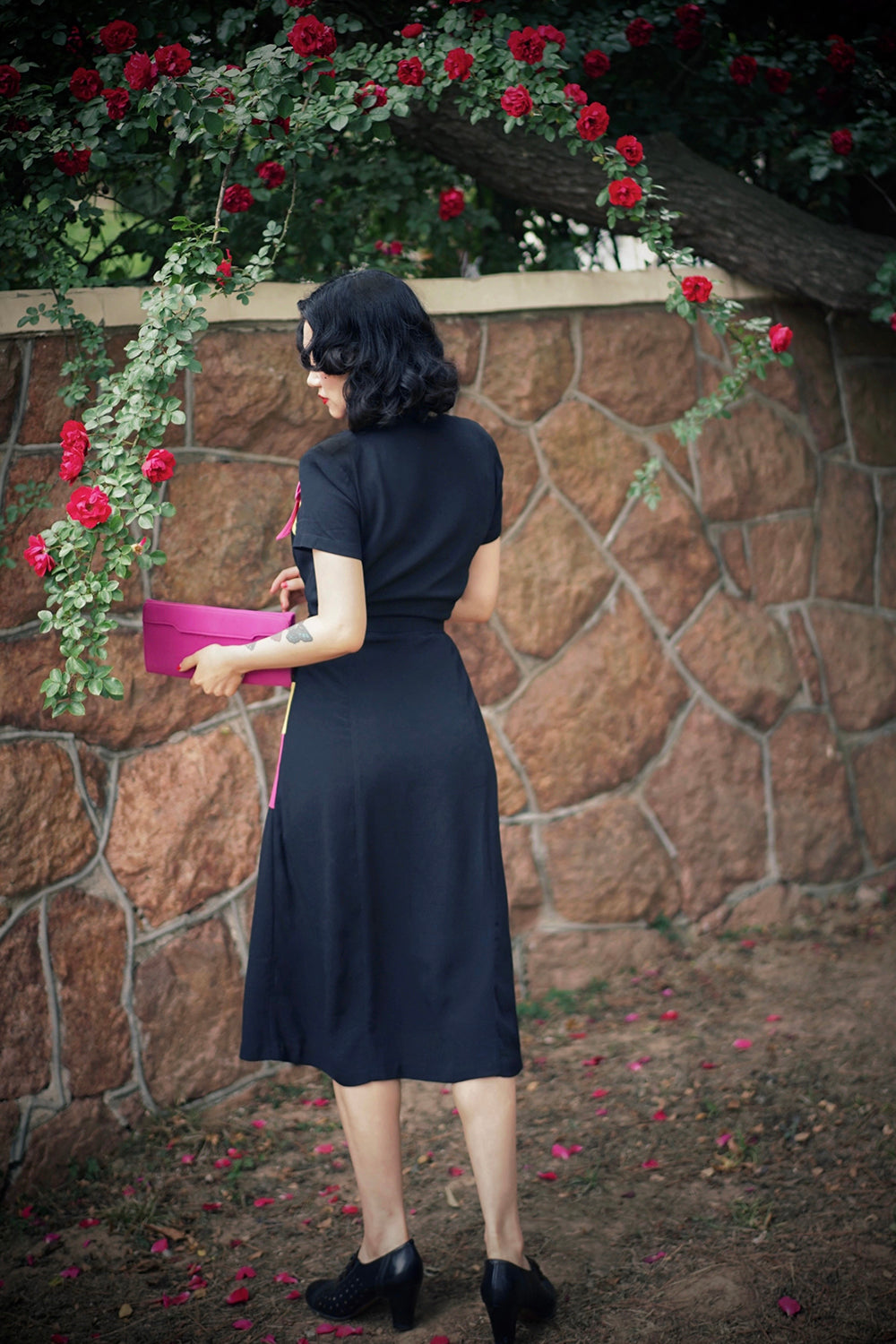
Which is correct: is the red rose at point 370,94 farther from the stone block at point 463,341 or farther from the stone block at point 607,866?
the stone block at point 607,866

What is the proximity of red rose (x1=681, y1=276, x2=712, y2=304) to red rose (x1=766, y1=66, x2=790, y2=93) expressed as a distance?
1.08 m

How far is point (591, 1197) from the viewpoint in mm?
2396

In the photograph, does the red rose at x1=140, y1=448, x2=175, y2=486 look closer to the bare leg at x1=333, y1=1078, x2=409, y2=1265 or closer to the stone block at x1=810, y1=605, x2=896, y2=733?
the bare leg at x1=333, y1=1078, x2=409, y2=1265

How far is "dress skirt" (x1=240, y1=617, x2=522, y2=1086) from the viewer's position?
1863 millimetres

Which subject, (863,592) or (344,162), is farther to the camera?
(863,592)

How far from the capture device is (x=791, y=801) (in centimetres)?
348

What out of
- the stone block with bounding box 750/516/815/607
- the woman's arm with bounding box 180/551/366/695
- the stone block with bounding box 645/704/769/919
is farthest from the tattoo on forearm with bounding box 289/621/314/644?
the stone block with bounding box 750/516/815/607

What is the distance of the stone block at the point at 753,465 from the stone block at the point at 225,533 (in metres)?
1.23

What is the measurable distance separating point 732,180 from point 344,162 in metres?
1.07

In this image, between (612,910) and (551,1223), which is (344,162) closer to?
(612,910)

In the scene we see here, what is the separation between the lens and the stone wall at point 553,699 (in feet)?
8.28

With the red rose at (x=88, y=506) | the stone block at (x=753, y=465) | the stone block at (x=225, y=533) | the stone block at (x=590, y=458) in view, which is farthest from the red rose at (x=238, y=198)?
the stone block at (x=753, y=465)

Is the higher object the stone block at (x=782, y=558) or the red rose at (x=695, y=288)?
the red rose at (x=695, y=288)

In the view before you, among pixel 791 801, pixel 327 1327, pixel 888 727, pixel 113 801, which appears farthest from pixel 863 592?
pixel 327 1327
